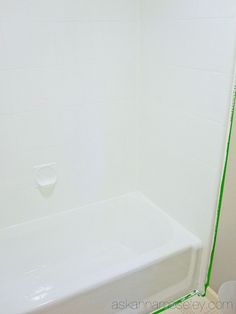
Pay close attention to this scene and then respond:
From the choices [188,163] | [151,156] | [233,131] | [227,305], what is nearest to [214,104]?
[233,131]

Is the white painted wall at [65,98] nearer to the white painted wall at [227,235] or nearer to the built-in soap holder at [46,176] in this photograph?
the built-in soap holder at [46,176]

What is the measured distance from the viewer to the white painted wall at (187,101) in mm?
1170

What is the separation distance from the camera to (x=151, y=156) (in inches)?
69.7

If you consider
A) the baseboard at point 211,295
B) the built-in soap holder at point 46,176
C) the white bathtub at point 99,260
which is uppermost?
the built-in soap holder at point 46,176

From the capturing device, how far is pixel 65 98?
157 cm

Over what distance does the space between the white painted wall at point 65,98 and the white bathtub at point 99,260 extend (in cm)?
14

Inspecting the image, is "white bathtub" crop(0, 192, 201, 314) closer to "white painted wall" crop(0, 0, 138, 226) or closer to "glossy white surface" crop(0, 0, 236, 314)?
"glossy white surface" crop(0, 0, 236, 314)

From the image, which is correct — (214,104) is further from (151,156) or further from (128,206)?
(128,206)

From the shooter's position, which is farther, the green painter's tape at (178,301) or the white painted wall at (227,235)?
the green painter's tape at (178,301)

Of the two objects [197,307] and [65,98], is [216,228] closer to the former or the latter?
[197,307]

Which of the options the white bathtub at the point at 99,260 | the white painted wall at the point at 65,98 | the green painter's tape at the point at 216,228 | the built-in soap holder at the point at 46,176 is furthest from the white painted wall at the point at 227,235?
the built-in soap holder at the point at 46,176

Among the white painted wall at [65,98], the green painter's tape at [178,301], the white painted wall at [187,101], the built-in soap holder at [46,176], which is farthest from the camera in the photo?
the built-in soap holder at [46,176]

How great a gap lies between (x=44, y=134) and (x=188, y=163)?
0.82 metres

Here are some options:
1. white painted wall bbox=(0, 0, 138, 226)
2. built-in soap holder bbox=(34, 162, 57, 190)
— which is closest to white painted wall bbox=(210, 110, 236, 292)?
white painted wall bbox=(0, 0, 138, 226)
